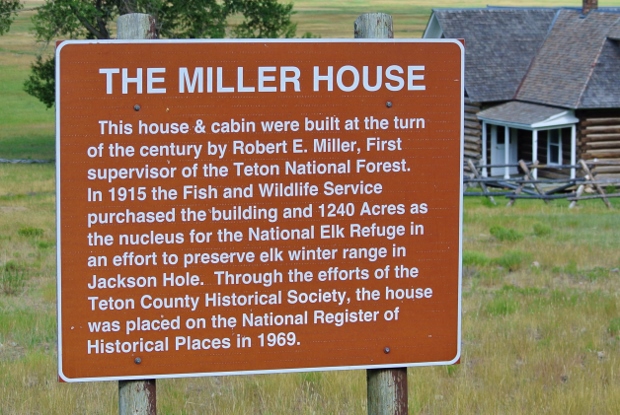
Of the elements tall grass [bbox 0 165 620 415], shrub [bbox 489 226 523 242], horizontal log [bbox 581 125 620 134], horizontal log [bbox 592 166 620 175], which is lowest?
tall grass [bbox 0 165 620 415]

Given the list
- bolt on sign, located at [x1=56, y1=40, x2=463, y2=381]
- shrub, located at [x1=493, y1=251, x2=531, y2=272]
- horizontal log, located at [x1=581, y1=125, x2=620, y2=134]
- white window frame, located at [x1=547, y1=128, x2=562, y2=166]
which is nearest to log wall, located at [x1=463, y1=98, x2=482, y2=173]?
white window frame, located at [x1=547, y1=128, x2=562, y2=166]

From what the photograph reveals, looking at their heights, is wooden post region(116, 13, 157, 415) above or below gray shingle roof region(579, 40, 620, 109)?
below

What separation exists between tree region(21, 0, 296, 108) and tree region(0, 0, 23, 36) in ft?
3.32

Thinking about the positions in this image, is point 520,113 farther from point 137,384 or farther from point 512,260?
point 137,384

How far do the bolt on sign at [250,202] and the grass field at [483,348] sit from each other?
200 cm

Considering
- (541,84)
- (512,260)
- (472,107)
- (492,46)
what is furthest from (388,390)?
(492,46)

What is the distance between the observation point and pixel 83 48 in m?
3.75

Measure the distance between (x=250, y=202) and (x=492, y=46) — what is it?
36010 millimetres

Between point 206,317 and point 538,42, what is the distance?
3723 centimetres

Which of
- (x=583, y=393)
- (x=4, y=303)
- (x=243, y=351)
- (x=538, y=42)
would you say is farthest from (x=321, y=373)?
(x=538, y=42)

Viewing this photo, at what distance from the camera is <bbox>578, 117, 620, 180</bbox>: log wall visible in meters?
34.0

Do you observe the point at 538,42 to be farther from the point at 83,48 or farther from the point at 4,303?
the point at 83,48

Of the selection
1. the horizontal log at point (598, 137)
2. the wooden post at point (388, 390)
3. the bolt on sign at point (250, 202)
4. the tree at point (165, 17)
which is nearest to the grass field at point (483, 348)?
the wooden post at point (388, 390)

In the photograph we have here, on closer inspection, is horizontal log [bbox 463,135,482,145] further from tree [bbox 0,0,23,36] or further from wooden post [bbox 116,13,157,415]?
wooden post [bbox 116,13,157,415]
